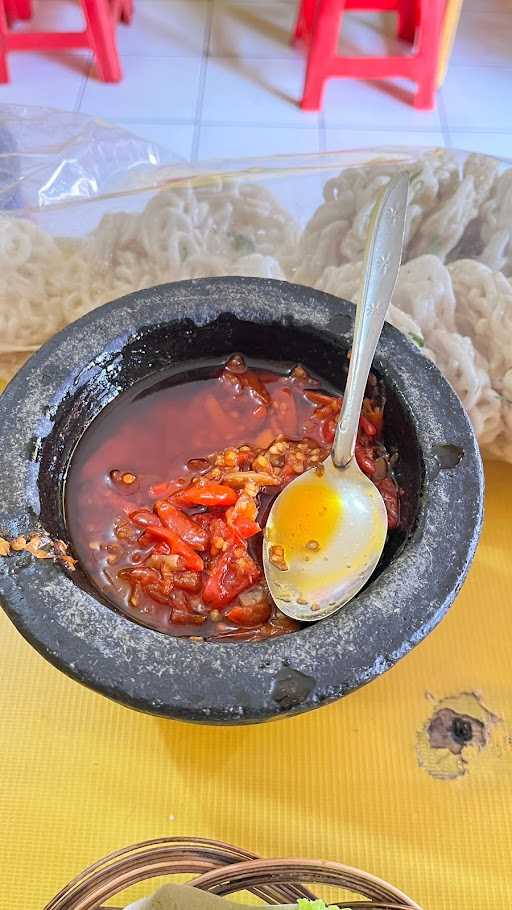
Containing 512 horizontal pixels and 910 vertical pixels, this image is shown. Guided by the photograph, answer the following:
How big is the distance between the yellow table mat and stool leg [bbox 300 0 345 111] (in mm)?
2698

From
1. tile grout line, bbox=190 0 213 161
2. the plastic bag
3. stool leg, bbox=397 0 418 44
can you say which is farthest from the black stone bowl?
stool leg, bbox=397 0 418 44

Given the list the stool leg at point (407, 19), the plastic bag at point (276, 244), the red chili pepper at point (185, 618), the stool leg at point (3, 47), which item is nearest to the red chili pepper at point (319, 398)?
the plastic bag at point (276, 244)

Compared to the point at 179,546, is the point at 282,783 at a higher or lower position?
lower

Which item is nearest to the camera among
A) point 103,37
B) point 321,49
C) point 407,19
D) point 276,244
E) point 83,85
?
point 276,244

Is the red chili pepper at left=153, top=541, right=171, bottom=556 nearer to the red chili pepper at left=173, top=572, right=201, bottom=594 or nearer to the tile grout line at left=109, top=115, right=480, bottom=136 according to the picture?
the red chili pepper at left=173, top=572, right=201, bottom=594

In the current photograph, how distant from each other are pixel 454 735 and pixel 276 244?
3.33 feet

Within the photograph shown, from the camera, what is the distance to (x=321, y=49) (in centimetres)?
305

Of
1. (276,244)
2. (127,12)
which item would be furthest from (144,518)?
(127,12)

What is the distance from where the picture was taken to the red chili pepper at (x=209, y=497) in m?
1.00

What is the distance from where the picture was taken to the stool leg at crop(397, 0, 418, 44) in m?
3.43

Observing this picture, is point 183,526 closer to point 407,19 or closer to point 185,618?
point 185,618

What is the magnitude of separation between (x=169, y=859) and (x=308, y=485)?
1.73ft

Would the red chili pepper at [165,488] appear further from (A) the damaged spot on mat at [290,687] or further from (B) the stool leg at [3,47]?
(B) the stool leg at [3,47]

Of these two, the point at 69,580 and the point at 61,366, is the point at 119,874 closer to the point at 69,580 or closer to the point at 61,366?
the point at 69,580
